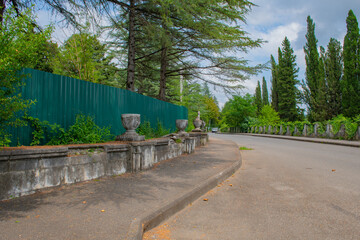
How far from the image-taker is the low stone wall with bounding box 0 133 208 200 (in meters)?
3.73

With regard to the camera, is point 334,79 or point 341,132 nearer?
point 341,132

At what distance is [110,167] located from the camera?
549 cm

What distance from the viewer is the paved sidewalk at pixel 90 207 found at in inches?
105

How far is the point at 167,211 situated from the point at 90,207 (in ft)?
3.68

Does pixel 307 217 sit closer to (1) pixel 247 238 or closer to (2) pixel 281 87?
(1) pixel 247 238

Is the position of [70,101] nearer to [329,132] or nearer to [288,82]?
[329,132]

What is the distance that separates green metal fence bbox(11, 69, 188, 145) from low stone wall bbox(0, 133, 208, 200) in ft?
3.98

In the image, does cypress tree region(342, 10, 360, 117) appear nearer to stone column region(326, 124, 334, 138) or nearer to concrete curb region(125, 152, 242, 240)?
stone column region(326, 124, 334, 138)

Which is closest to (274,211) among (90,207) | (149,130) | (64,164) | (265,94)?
(90,207)

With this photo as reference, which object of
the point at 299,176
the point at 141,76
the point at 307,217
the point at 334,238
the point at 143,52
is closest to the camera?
the point at 334,238

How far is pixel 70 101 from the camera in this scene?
19.8ft

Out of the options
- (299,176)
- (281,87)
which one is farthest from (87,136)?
(281,87)

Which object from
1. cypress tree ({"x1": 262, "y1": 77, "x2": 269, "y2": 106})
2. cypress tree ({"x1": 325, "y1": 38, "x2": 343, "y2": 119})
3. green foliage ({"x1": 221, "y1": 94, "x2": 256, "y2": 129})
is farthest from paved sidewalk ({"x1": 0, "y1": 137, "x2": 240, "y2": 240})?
cypress tree ({"x1": 262, "y1": 77, "x2": 269, "y2": 106})

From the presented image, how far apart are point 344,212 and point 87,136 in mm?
5632
